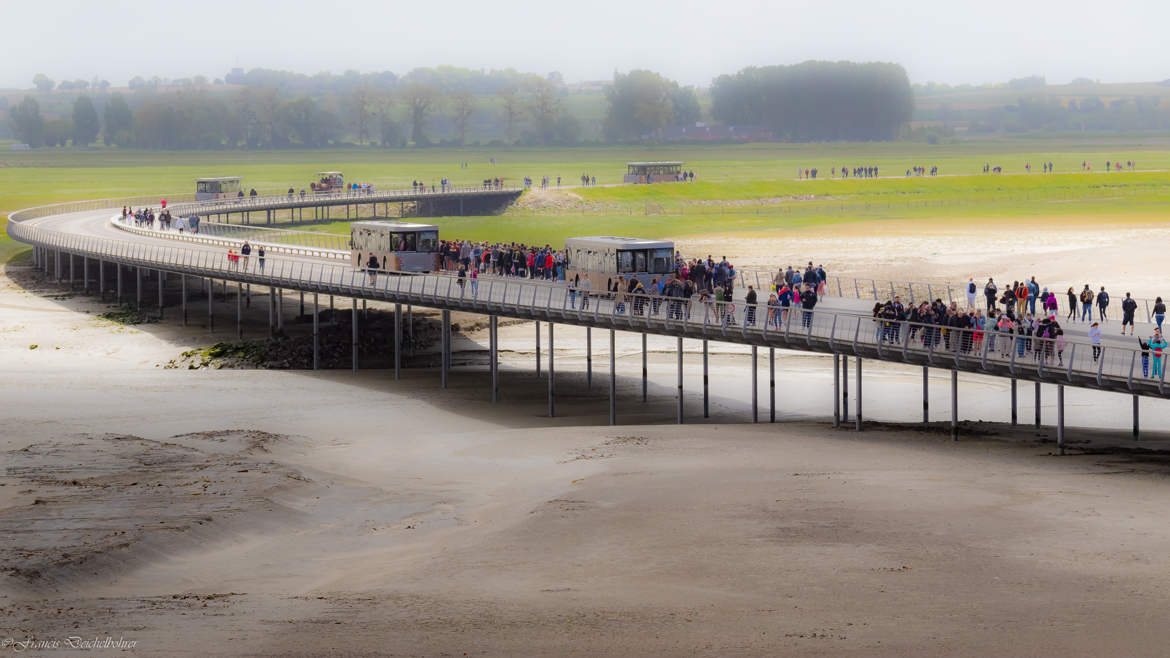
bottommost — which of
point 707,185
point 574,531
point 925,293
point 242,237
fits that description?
point 574,531

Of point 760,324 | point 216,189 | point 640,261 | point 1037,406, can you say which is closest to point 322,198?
point 216,189

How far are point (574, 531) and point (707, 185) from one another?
325ft

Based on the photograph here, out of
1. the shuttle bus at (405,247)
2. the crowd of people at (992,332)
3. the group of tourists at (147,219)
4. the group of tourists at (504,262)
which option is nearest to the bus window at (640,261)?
the group of tourists at (504,262)

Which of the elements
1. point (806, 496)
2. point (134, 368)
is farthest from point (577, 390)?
point (806, 496)

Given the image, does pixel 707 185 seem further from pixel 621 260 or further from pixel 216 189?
pixel 621 260

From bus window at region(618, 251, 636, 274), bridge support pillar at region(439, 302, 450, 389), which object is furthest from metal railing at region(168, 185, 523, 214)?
bus window at region(618, 251, 636, 274)

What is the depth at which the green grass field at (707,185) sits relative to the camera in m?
96.1

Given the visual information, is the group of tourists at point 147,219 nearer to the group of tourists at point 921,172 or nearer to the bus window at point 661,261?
the bus window at point 661,261

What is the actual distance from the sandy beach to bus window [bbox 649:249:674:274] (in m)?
4.40

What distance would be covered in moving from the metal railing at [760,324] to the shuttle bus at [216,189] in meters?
50.5

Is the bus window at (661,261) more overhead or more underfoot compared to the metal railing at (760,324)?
more overhead

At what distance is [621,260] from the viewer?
4169 centimetres

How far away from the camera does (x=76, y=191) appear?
13338 cm

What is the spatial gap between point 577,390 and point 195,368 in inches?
551
